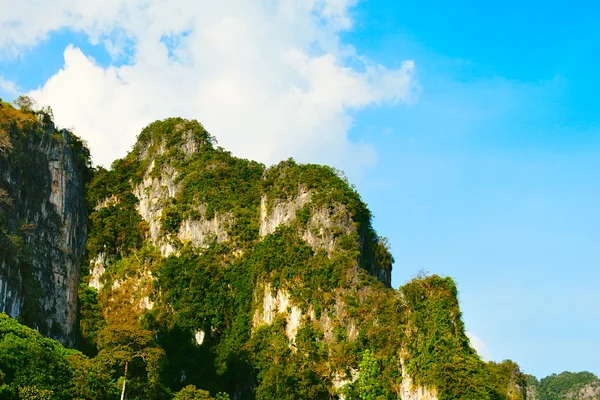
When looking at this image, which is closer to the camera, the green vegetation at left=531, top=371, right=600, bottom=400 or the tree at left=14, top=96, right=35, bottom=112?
the tree at left=14, top=96, right=35, bottom=112

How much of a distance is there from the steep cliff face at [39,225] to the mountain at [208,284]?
14cm

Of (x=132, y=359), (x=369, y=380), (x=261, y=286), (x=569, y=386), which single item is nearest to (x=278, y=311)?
(x=261, y=286)

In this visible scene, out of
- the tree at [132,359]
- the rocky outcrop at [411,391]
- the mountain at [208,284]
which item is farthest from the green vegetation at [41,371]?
the rocky outcrop at [411,391]

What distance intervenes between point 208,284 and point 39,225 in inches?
480

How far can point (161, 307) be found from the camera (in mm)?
53281

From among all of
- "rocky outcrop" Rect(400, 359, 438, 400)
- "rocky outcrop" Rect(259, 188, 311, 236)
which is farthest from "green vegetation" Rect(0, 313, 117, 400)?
"rocky outcrop" Rect(259, 188, 311, 236)

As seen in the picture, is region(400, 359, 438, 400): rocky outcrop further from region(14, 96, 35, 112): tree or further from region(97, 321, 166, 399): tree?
region(14, 96, 35, 112): tree

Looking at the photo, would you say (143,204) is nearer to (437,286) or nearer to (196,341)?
(196,341)

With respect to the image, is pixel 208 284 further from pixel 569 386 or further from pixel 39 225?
pixel 569 386

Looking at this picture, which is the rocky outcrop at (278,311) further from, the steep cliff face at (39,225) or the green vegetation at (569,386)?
the green vegetation at (569,386)

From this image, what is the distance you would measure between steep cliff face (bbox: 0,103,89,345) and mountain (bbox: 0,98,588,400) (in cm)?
14

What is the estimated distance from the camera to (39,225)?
46.9m

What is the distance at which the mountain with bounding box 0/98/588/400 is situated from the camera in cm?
4056

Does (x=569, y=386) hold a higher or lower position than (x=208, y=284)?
higher
